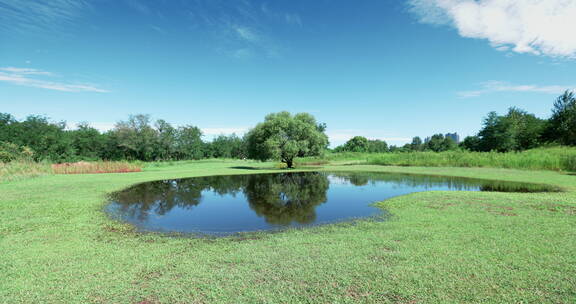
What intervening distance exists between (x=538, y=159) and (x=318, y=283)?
2754 centimetres

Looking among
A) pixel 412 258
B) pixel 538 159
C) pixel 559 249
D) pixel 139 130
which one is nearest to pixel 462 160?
pixel 538 159

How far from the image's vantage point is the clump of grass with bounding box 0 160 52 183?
59.4ft

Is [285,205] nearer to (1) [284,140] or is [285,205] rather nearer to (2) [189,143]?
(1) [284,140]

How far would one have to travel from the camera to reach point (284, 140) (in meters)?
29.0

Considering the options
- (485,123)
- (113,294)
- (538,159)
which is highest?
(485,123)

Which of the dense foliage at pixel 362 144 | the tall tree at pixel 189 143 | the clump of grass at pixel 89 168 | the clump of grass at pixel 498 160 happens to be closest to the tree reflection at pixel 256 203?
the clump of grass at pixel 89 168

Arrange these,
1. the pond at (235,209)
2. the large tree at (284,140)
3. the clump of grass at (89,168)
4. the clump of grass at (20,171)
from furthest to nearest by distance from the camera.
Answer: the large tree at (284,140)
the clump of grass at (89,168)
the clump of grass at (20,171)
the pond at (235,209)

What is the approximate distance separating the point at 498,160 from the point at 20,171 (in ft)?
139

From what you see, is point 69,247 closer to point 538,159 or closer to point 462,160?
point 538,159

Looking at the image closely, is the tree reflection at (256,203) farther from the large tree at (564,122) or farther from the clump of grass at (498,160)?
the large tree at (564,122)

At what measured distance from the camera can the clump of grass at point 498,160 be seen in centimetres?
2023

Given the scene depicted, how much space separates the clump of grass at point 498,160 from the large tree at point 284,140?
441 inches

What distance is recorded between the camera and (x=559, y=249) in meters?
4.67

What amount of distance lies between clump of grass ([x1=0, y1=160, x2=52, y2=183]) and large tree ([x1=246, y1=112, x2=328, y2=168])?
19.1 m
